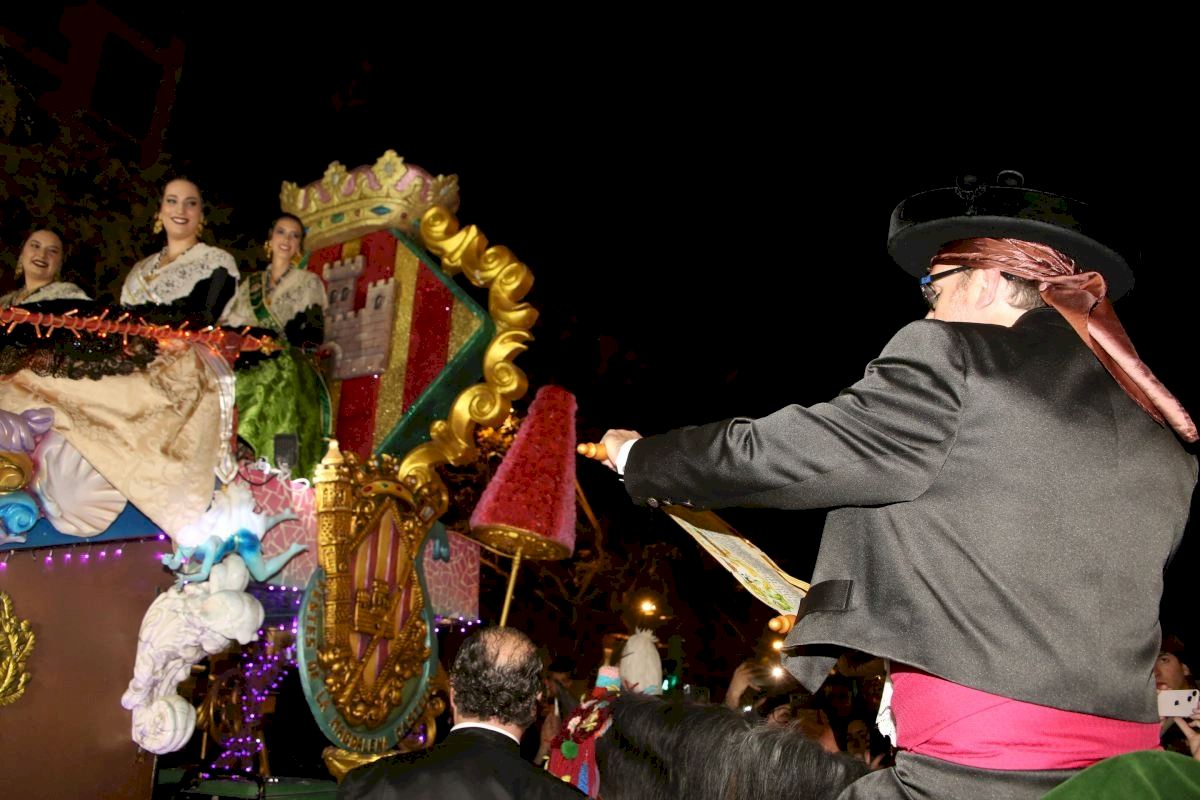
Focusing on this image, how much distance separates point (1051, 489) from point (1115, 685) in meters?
0.35

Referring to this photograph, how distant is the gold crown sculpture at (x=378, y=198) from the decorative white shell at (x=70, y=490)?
8.25 ft

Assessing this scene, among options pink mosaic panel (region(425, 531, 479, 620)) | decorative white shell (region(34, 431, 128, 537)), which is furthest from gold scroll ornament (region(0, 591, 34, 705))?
pink mosaic panel (region(425, 531, 479, 620))

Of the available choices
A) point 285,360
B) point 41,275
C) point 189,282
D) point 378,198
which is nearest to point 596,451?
point 285,360

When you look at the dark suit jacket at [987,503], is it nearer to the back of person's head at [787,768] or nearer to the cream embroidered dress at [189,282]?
the back of person's head at [787,768]

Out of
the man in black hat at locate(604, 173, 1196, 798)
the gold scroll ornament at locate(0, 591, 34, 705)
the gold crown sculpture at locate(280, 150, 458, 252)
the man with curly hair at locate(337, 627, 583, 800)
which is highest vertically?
the gold crown sculpture at locate(280, 150, 458, 252)

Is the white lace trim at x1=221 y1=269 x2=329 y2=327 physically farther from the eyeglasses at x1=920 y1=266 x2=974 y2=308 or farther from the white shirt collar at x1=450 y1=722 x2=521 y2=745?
the eyeglasses at x1=920 y1=266 x2=974 y2=308

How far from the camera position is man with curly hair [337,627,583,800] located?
2.98m

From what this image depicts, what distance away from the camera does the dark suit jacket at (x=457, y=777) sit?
297cm

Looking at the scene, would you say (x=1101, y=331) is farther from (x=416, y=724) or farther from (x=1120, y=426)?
(x=416, y=724)

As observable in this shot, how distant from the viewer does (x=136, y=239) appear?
32.7 ft

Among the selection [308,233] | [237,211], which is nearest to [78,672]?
[308,233]

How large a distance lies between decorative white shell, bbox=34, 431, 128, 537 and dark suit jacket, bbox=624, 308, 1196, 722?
4465 mm

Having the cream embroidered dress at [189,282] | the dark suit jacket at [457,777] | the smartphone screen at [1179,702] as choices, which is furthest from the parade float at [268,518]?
the smartphone screen at [1179,702]

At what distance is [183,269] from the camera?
20.5 feet
